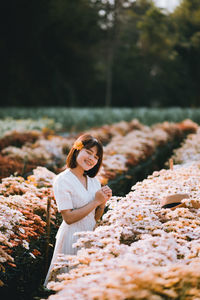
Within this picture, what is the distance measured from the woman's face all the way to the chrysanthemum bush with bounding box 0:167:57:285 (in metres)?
0.41

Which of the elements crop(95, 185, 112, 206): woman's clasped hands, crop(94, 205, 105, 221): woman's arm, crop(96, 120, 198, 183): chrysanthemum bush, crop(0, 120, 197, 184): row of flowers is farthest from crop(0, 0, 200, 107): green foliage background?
crop(95, 185, 112, 206): woman's clasped hands

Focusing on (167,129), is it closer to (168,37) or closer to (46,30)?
(168,37)

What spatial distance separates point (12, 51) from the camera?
1206 inches

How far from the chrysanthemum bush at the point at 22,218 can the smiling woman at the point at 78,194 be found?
0.88ft

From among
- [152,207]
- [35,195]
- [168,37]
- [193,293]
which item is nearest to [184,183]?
[152,207]

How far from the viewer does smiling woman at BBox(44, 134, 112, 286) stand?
9.10 ft

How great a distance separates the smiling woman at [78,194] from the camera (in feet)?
9.10

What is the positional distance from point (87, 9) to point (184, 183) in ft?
89.3

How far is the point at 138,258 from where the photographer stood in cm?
209

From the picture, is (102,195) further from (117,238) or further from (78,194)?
(117,238)

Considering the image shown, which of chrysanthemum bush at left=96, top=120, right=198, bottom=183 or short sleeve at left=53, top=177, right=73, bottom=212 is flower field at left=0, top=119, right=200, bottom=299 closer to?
chrysanthemum bush at left=96, top=120, right=198, bottom=183

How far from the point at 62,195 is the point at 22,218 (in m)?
0.46

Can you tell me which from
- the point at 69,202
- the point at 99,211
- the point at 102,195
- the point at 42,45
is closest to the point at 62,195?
the point at 69,202

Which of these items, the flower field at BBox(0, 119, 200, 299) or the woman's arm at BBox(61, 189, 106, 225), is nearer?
the flower field at BBox(0, 119, 200, 299)
